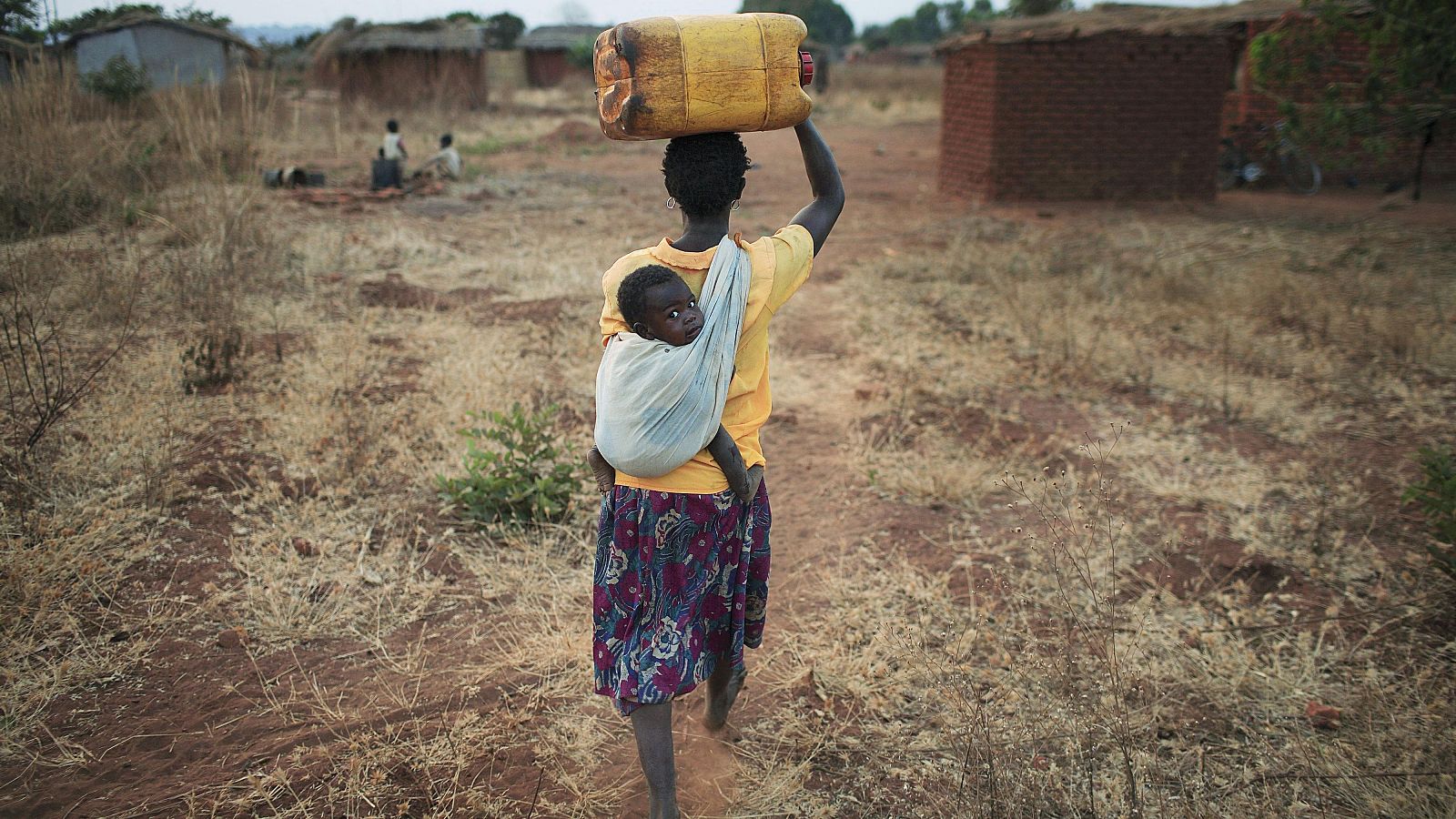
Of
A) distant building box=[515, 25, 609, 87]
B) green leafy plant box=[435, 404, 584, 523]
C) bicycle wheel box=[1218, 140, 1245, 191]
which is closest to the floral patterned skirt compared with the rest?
green leafy plant box=[435, 404, 584, 523]

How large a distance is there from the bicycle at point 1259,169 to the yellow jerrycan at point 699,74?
A: 1098 cm

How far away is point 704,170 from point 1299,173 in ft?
38.5

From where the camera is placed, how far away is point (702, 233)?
5.84 feet

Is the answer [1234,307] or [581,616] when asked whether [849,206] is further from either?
[581,616]

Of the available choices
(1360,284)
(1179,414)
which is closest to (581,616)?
(1179,414)

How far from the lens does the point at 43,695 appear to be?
2.27 meters

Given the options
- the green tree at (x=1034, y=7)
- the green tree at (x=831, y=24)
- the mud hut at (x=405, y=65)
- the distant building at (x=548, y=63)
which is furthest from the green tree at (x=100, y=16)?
the green tree at (x=831, y=24)

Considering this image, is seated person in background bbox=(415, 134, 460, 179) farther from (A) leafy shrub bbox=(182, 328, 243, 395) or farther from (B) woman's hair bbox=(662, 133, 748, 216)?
(B) woman's hair bbox=(662, 133, 748, 216)

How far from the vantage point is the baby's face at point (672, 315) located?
5.29ft

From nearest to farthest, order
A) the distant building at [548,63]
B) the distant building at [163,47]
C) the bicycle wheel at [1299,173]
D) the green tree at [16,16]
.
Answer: the green tree at [16,16]
the bicycle wheel at [1299,173]
the distant building at [163,47]
the distant building at [548,63]

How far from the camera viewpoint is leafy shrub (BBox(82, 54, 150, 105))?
9.70 meters

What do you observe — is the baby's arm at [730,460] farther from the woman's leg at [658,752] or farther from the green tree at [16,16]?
the green tree at [16,16]

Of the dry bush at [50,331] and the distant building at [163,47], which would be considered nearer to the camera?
the dry bush at [50,331]

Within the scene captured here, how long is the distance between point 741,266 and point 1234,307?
17.2ft
